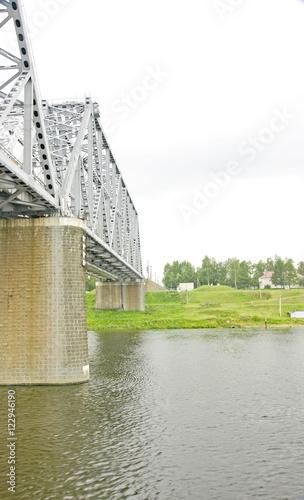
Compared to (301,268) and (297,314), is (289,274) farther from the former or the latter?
(297,314)

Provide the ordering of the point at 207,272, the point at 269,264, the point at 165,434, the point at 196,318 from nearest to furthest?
the point at 165,434 < the point at 196,318 < the point at 269,264 < the point at 207,272

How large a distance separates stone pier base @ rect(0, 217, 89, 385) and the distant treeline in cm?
10506

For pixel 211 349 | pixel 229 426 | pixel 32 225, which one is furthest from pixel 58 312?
pixel 211 349

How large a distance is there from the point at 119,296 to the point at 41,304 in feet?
189

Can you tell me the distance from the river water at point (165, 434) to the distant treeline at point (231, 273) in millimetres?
94785

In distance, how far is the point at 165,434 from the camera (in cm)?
1564

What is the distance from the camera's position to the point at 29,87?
1919 cm

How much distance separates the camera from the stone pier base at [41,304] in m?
21.5

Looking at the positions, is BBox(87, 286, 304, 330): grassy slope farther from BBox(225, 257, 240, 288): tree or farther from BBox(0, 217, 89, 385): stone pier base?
BBox(225, 257, 240, 288): tree

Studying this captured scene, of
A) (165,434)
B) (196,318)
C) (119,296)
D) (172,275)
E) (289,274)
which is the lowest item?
(165,434)

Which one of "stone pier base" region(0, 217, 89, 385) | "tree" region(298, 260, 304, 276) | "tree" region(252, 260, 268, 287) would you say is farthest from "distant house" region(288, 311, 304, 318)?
"tree" region(298, 260, 304, 276)

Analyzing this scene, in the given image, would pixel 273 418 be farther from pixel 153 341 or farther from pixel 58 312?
pixel 153 341

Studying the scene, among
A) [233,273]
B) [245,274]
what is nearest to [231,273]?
[233,273]

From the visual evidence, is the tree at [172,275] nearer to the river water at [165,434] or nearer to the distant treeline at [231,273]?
the distant treeline at [231,273]
